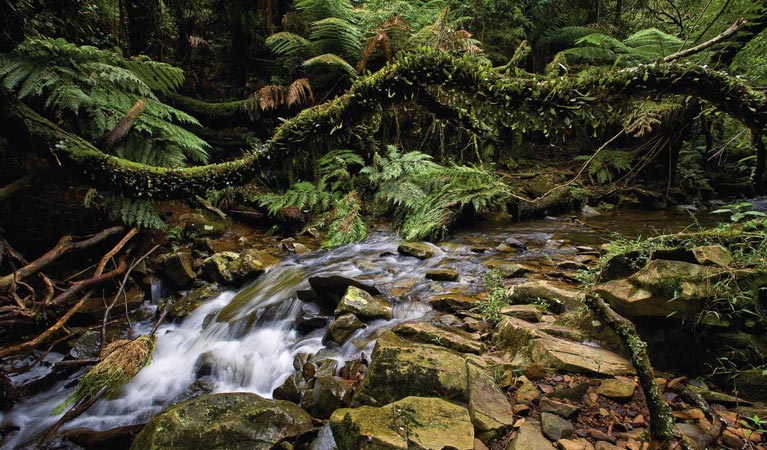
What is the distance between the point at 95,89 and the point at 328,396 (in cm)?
459

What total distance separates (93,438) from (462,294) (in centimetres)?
306

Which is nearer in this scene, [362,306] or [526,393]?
[526,393]

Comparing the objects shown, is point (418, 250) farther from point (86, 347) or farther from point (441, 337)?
point (86, 347)

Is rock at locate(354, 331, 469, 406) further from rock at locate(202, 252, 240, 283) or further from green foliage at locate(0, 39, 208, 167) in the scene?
green foliage at locate(0, 39, 208, 167)

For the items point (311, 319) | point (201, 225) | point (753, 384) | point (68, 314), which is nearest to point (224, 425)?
point (311, 319)

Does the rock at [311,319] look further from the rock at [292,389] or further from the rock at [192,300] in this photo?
the rock at [192,300]

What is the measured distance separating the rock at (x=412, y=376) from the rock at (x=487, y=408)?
0.05 m

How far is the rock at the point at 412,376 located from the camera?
6.29 feet

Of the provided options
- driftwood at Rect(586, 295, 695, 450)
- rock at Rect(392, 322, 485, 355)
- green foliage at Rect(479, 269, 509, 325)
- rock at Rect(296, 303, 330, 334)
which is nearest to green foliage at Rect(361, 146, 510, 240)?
green foliage at Rect(479, 269, 509, 325)

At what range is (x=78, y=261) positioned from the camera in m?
4.51

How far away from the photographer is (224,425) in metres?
2.08

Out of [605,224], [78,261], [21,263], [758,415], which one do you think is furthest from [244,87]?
[758,415]

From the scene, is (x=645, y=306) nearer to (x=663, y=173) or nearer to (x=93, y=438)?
(x=93, y=438)

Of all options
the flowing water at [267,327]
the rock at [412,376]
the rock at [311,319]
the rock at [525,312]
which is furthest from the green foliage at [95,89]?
the rock at [525,312]
